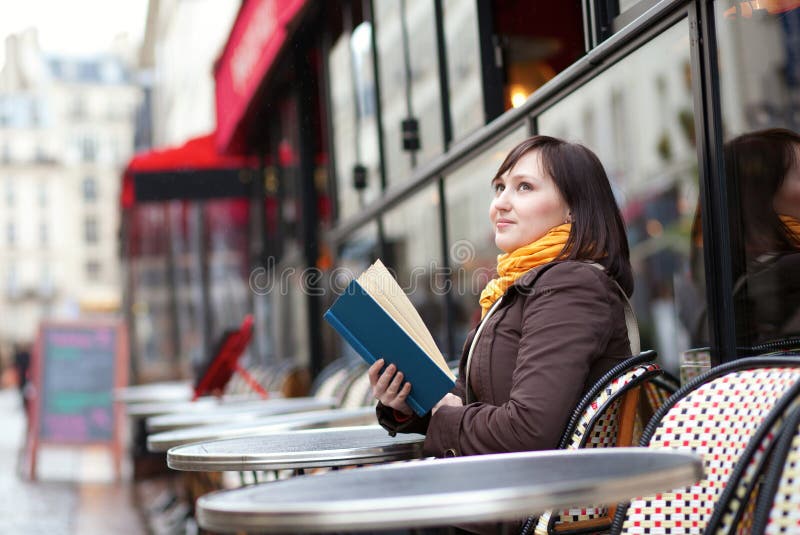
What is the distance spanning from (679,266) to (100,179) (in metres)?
60.5

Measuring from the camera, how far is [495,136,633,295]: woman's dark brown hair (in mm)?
2039

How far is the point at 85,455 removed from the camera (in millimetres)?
10758

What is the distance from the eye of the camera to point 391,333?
182 centimetres

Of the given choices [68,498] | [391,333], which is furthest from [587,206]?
[68,498]

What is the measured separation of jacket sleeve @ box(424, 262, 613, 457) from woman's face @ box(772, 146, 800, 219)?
1.95 ft

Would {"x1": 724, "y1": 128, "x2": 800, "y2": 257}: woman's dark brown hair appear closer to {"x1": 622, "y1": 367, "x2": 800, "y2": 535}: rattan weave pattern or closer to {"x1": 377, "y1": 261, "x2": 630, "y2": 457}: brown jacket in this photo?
{"x1": 377, "y1": 261, "x2": 630, "y2": 457}: brown jacket

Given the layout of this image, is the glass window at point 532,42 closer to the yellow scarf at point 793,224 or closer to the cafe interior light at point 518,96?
the cafe interior light at point 518,96

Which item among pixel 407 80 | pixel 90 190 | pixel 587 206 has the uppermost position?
pixel 90 190

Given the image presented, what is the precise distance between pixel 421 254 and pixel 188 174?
4199mm

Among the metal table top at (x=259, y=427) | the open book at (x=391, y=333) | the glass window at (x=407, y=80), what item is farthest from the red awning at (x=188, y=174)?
the open book at (x=391, y=333)

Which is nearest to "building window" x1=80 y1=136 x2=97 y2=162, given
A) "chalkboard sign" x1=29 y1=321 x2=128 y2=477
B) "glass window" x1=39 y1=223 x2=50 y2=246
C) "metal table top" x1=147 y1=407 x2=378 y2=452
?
"glass window" x1=39 y1=223 x2=50 y2=246

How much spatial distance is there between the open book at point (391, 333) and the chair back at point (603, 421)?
0.82ft

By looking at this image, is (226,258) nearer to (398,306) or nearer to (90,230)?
(398,306)

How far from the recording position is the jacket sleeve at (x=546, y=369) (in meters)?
1.79
